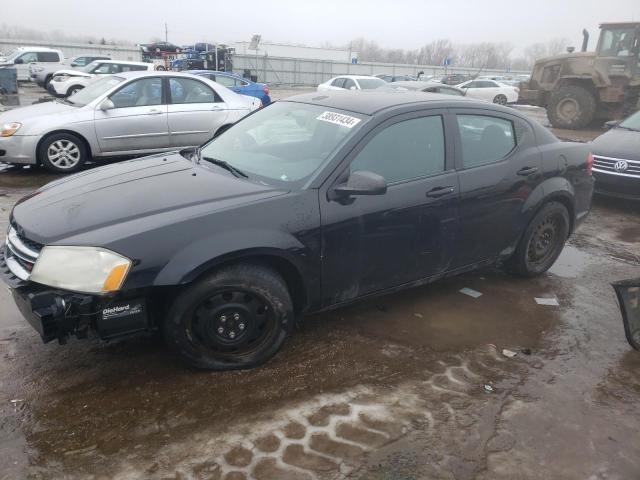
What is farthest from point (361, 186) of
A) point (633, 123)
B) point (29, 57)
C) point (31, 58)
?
point (29, 57)

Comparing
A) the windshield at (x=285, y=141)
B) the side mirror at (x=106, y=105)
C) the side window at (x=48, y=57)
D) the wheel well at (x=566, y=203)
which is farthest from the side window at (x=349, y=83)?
the side window at (x=48, y=57)

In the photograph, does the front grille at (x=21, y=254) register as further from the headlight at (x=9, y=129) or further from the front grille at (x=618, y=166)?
the front grille at (x=618, y=166)

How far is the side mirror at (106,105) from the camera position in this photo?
7629 mm

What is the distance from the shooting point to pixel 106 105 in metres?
7.64

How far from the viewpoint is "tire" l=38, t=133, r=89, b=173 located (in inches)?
292

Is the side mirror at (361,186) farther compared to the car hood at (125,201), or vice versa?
the side mirror at (361,186)

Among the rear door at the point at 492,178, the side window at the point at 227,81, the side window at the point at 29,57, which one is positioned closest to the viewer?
the rear door at the point at 492,178

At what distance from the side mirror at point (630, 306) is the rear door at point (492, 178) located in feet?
3.28

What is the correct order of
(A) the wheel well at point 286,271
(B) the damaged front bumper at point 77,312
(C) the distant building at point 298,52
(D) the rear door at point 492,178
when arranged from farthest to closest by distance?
1. (C) the distant building at point 298,52
2. (D) the rear door at point 492,178
3. (A) the wheel well at point 286,271
4. (B) the damaged front bumper at point 77,312

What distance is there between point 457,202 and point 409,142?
57 centimetres

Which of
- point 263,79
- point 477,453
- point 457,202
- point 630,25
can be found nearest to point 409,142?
point 457,202

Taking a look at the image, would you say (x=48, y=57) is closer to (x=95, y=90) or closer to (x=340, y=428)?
(x=95, y=90)

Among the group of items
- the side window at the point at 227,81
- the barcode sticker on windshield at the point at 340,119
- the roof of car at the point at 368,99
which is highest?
the side window at the point at 227,81

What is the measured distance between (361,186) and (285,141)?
0.89 m
